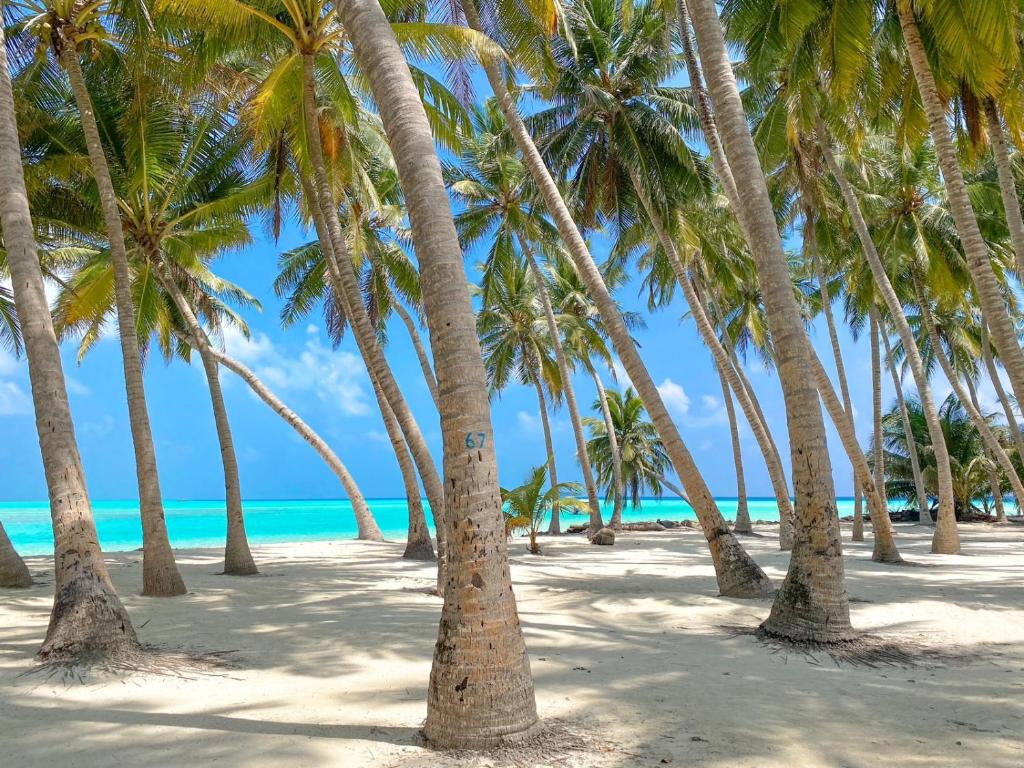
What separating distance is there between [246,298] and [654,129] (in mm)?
13462

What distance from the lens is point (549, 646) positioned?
239 inches

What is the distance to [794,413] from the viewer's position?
6.52m

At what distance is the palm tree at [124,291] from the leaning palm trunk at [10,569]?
65.8 inches

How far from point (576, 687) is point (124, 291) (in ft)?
24.6

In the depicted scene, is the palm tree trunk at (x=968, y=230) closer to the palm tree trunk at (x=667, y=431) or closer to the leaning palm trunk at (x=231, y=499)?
the palm tree trunk at (x=667, y=431)

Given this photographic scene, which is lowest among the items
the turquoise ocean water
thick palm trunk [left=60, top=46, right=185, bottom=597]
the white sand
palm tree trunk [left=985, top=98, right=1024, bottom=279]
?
the turquoise ocean water

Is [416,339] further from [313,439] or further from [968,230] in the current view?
[968,230]

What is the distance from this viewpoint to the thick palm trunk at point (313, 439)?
16984mm

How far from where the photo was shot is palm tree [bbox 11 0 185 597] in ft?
28.5

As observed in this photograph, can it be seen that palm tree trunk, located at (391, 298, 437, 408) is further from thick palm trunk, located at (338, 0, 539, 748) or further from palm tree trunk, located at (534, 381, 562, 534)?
thick palm trunk, located at (338, 0, 539, 748)

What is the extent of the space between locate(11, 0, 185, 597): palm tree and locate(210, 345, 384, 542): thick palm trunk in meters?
6.42

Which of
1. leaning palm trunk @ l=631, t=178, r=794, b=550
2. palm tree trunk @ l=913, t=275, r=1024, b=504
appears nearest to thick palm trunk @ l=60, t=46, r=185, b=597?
leaning palm trunk @ l=631, t=178, r=794, b=550

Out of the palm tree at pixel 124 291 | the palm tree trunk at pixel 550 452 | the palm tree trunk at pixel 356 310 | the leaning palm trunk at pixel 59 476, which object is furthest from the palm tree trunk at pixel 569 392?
the leaning palm trunk at pixel 59 476

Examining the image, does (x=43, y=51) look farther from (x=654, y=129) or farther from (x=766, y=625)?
(x=766, y=625)
